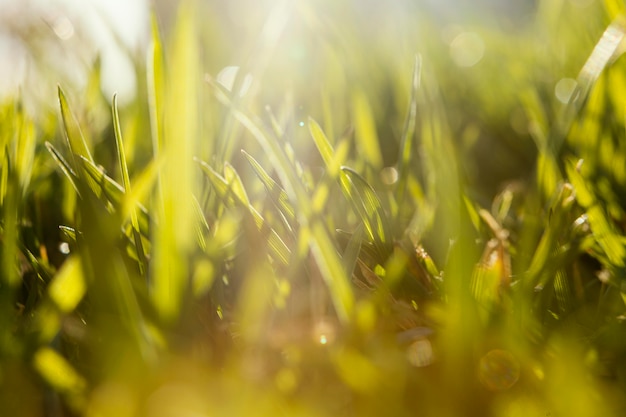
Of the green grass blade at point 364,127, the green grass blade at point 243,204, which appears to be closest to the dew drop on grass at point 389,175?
the green grass blade at point 364,127

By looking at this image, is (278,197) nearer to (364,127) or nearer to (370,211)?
(370,211)

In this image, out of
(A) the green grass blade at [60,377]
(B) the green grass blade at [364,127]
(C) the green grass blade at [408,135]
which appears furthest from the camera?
(B) the green grass blade at [364,127]

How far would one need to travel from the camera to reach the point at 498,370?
0.69 feet

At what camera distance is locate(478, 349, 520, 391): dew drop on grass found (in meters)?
0.21

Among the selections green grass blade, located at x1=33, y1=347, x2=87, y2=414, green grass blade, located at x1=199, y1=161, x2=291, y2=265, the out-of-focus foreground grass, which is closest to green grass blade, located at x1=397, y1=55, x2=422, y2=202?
the out-of-focus foreground grass

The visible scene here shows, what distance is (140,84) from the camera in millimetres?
520

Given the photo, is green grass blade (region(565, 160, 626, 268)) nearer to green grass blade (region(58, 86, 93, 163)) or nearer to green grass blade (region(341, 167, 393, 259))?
green grass blade (region(341, 167, 393, 259))

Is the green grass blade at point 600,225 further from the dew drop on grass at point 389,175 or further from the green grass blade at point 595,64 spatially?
the dew drop on grass at point 389,175

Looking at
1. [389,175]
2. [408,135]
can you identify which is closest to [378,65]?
[389,175]

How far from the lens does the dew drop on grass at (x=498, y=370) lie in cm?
21

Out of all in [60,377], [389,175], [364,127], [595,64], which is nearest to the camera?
[60,377]

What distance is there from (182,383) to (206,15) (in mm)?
1003

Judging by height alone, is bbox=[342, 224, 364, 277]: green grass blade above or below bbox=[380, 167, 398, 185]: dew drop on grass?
above

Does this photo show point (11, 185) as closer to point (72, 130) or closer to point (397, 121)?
point (72, 130)
